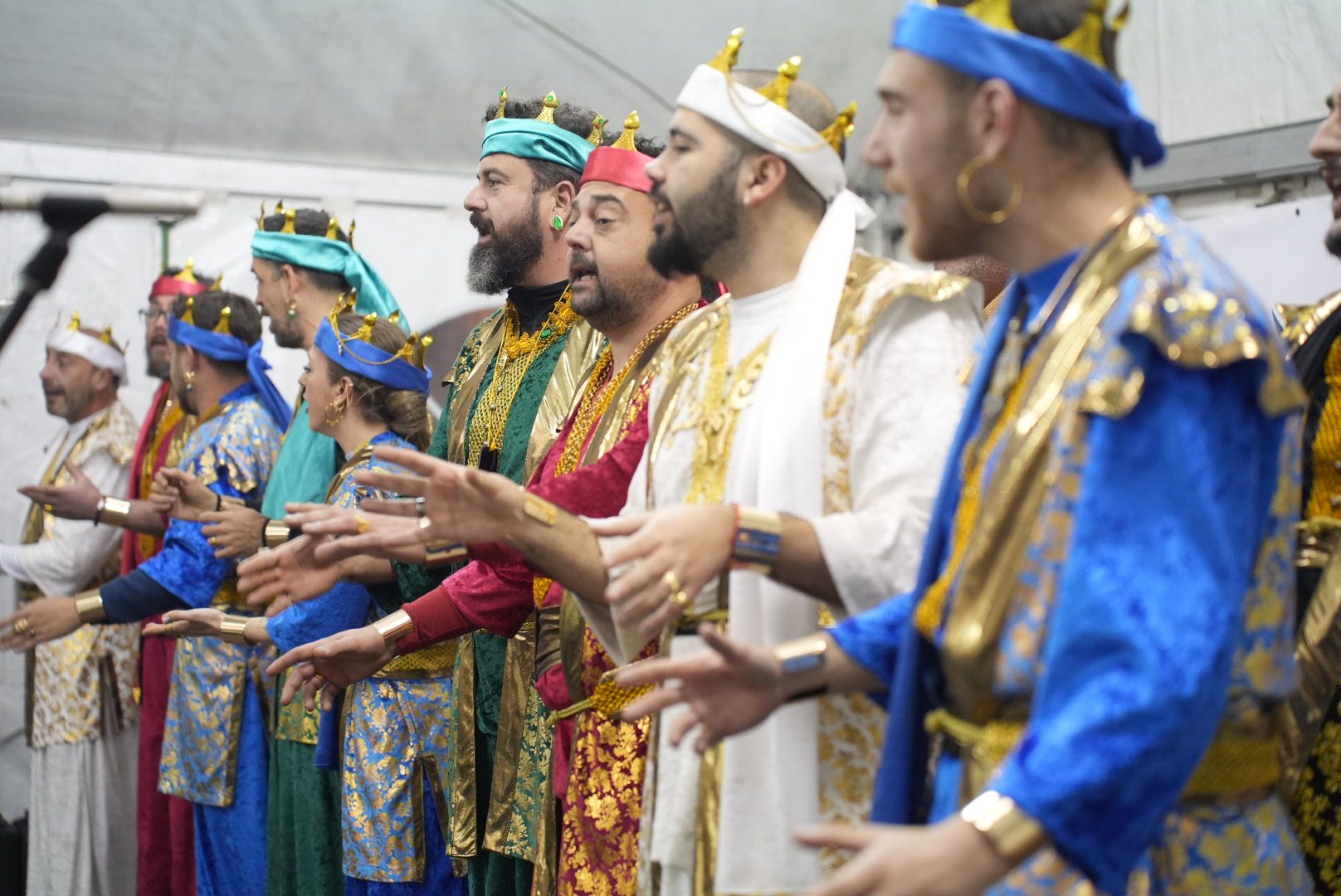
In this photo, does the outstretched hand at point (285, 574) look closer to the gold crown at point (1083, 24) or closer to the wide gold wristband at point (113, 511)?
the gold crown at point (1083, 24)

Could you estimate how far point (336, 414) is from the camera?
4.36m

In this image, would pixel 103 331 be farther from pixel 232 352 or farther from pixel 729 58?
pixel 729 58

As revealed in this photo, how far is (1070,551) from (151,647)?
4961 millimetres

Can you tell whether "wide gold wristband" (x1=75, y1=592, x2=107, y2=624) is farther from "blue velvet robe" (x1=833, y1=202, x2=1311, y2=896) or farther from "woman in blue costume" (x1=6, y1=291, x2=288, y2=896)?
"blue velvet robe" (x1=833, y1=202, x2=1311, y2=896)

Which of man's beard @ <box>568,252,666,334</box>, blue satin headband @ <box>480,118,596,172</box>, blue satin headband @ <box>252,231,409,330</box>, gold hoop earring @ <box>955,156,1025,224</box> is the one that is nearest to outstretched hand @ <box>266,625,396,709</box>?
man's beard @ <box>568,252,666,334</box>

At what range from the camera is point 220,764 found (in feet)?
16.2

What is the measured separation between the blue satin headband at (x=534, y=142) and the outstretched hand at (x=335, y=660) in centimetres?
149

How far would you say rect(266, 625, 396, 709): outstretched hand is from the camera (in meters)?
3.39

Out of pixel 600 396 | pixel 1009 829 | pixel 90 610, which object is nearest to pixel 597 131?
pixel 600 396

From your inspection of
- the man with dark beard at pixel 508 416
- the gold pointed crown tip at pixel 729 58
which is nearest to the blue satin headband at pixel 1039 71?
the gold pointed crown tip at pixel 729 58

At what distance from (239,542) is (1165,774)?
3389 millimetres

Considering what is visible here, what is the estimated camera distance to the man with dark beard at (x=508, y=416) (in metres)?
3.67

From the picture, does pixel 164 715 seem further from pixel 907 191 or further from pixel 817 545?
pixel 907 191

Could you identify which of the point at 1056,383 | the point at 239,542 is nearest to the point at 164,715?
the point at 239,542
